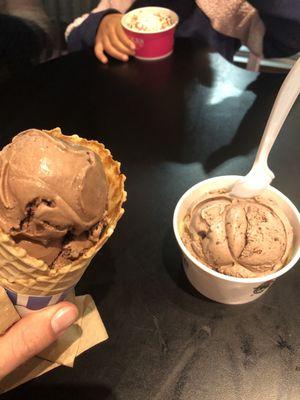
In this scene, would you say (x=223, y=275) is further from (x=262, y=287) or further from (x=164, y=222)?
(x=164, y=222)

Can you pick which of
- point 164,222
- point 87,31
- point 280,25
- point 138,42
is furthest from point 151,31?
point 164,222

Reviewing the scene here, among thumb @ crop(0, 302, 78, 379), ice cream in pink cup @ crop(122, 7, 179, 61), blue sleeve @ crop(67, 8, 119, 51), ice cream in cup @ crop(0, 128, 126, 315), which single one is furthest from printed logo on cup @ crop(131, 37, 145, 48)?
thumb @ crop(0, 302, 78, 379)

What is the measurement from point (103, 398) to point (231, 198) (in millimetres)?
515

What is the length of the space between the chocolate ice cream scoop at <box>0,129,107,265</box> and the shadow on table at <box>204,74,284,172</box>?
0.67 m

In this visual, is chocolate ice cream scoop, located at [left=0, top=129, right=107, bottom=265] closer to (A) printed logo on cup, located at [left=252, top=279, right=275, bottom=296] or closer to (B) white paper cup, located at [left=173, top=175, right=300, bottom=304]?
(B) white paper cup, located at [left=173, top=175, right=300, bottom=304]

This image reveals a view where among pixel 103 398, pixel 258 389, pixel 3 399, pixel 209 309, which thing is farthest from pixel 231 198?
pixel 3 399

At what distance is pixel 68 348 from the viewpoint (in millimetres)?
871

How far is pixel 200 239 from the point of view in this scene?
882 millimetres

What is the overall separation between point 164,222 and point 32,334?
1.66 feet

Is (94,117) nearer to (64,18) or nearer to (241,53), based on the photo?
→ (64,18)

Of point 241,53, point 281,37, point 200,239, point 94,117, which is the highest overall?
point 281,37

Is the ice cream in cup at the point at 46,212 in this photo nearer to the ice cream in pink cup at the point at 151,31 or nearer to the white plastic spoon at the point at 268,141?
the white plastic spoon at the point at 268,141

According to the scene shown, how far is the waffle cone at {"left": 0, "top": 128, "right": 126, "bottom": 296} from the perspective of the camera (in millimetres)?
644

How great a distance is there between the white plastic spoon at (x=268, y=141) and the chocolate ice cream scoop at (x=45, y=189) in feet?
1.26
